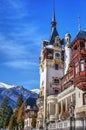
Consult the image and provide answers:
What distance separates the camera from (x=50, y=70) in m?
76.6

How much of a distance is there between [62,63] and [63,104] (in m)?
19.2

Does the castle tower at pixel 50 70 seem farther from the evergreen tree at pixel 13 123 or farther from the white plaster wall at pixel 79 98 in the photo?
the white plaster wall at pixel 79 98

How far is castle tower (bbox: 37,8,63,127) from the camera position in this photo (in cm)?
7475

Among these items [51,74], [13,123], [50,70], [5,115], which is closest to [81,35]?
[50,70]

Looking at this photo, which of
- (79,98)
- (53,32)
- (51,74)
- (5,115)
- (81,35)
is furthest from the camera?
(5,115)

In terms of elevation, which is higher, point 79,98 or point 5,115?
point 79,98

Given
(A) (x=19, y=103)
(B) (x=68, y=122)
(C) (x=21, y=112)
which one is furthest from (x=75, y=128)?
(A) (x=19, y=103)

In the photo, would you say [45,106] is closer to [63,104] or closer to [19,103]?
[63,104]

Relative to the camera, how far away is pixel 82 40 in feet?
162

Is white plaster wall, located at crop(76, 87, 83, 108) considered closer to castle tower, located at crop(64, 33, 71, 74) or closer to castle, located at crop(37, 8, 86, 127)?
castle, located at crop(37, 8, 86, 127)

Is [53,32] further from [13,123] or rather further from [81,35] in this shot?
[81,35]

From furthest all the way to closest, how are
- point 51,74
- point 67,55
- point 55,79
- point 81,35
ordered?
point 67,55, point 51,74, point 55,79, point 81,35

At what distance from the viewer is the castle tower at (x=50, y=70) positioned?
7475 cm

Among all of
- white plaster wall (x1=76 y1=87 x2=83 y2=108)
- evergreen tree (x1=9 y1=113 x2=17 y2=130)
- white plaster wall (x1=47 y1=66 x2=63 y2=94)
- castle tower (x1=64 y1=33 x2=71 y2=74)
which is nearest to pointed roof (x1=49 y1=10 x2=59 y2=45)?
castle tower (x1=64 y1=33 x2=71 y2=74)
